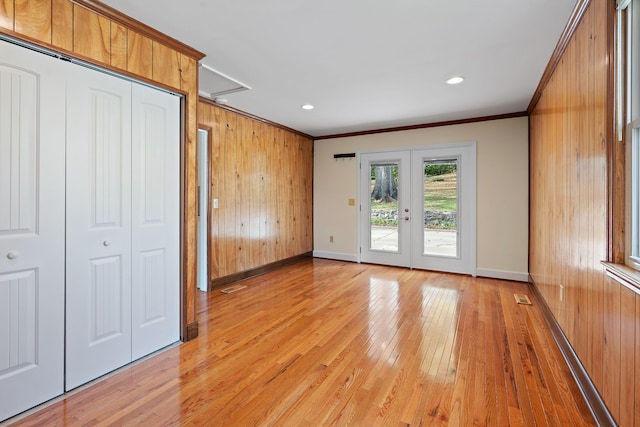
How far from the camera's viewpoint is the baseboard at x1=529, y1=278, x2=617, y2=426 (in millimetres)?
1630

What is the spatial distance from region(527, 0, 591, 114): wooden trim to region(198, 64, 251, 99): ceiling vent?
9.46ft

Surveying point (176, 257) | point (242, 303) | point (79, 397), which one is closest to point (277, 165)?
point (242, 303)

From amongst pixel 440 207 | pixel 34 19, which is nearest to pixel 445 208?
pixel 440 207

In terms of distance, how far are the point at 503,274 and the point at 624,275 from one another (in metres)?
3.61

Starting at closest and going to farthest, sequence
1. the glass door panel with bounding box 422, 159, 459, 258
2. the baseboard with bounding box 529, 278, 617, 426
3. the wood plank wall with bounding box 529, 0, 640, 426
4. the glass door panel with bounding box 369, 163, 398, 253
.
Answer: the wood plank wall with bounding box 529, 0, 640, 426, the baseboard with bounding box 529, 278, 617, 426, the glass door panel with bounding box 422, 159, 459, 258, the glass door panel with bounding box 369, 163, 398, 253

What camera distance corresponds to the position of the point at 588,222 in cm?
194

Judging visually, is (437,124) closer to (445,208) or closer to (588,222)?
(445,208)

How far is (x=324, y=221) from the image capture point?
20.6ft

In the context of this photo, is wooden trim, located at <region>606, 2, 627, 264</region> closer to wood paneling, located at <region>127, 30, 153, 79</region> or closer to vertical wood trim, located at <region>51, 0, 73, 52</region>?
wood paneling, located at <region>127, 30, 153, 79</region>

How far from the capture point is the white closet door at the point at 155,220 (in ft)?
7.60

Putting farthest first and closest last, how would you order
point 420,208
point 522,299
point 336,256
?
point 336,256 → point 420,208 → point 522,299

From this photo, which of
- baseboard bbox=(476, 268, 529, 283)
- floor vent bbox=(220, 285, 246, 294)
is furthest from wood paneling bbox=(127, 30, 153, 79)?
baseboard bbox=(476, 268, 529, 283)

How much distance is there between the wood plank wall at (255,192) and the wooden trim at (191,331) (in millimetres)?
1440

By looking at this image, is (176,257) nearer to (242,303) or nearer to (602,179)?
(242,303)
